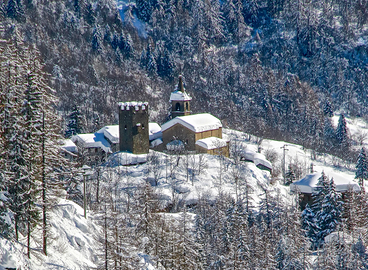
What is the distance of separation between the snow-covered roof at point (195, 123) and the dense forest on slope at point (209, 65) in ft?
112

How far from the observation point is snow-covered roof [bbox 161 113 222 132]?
82.6m

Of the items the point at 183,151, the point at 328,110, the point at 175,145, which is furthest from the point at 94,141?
the point at 328,110

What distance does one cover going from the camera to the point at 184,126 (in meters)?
82.7

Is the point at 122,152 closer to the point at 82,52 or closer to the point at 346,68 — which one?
the point at 82,52

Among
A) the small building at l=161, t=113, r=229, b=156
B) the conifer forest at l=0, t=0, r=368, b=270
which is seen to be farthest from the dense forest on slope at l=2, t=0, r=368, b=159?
the small building at l=161, t=113, r=229, b=156

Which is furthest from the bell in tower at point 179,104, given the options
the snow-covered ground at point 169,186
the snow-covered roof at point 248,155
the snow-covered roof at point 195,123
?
the snow-covered ground at point 169,186

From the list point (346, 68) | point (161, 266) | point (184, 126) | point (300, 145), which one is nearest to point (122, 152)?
point (184, 126)

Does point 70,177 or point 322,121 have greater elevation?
point 70,177

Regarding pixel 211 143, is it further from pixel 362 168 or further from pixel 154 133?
pixel 362 168

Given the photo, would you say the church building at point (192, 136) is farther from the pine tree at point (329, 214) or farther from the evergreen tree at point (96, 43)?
the evergreen tree at point (96, 43)

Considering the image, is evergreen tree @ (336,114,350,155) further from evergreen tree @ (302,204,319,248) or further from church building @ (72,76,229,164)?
evergreen tree @ (302,204,319,248)

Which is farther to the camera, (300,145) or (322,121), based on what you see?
(322,121)

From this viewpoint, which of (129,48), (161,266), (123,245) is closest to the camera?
(123,245)

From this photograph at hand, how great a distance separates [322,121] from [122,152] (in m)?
83.1
